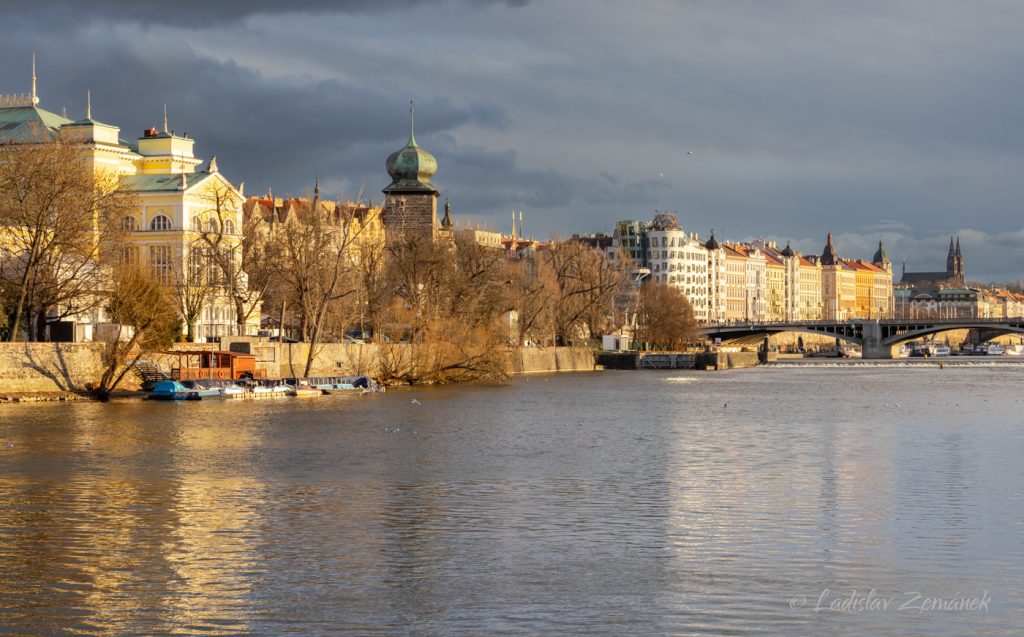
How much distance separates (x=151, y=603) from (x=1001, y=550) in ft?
46.3

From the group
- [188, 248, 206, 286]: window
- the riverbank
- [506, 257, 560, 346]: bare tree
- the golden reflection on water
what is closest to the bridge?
[506, 257, 560, 346]: bare tree

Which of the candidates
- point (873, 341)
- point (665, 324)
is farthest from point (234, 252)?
point (873, 341)

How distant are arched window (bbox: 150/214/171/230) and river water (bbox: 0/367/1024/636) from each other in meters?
50.5

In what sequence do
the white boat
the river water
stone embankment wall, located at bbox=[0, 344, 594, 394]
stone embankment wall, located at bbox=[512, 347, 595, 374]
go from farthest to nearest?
1. stone embankment wall, located at bbox=[512, 347, 595, 374]
2. the white boat
3. stone embankment wall, located at bbox=[0, 344, 594, 394]
4. the river water

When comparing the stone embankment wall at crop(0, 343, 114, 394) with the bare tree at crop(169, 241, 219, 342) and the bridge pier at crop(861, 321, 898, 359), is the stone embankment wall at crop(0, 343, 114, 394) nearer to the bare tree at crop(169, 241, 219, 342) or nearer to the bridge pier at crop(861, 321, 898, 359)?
the bare tree at crop(169, 241, 219, 342)

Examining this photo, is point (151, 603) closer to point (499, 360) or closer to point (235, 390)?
point (235, 390)

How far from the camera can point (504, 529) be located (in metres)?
27.5

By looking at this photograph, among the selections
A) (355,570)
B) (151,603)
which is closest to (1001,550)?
(355,570)

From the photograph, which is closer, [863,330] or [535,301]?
[535,301]

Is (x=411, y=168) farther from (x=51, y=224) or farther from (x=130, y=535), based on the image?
(x=130, y=535)

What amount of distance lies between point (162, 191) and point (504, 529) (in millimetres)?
81089

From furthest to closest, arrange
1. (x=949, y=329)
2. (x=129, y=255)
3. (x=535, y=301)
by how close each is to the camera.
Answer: (x=949, y=329), (x=535, y=301), (x=129, y=255)

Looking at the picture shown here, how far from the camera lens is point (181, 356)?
74.9 m

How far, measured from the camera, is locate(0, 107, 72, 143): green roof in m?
98.3
